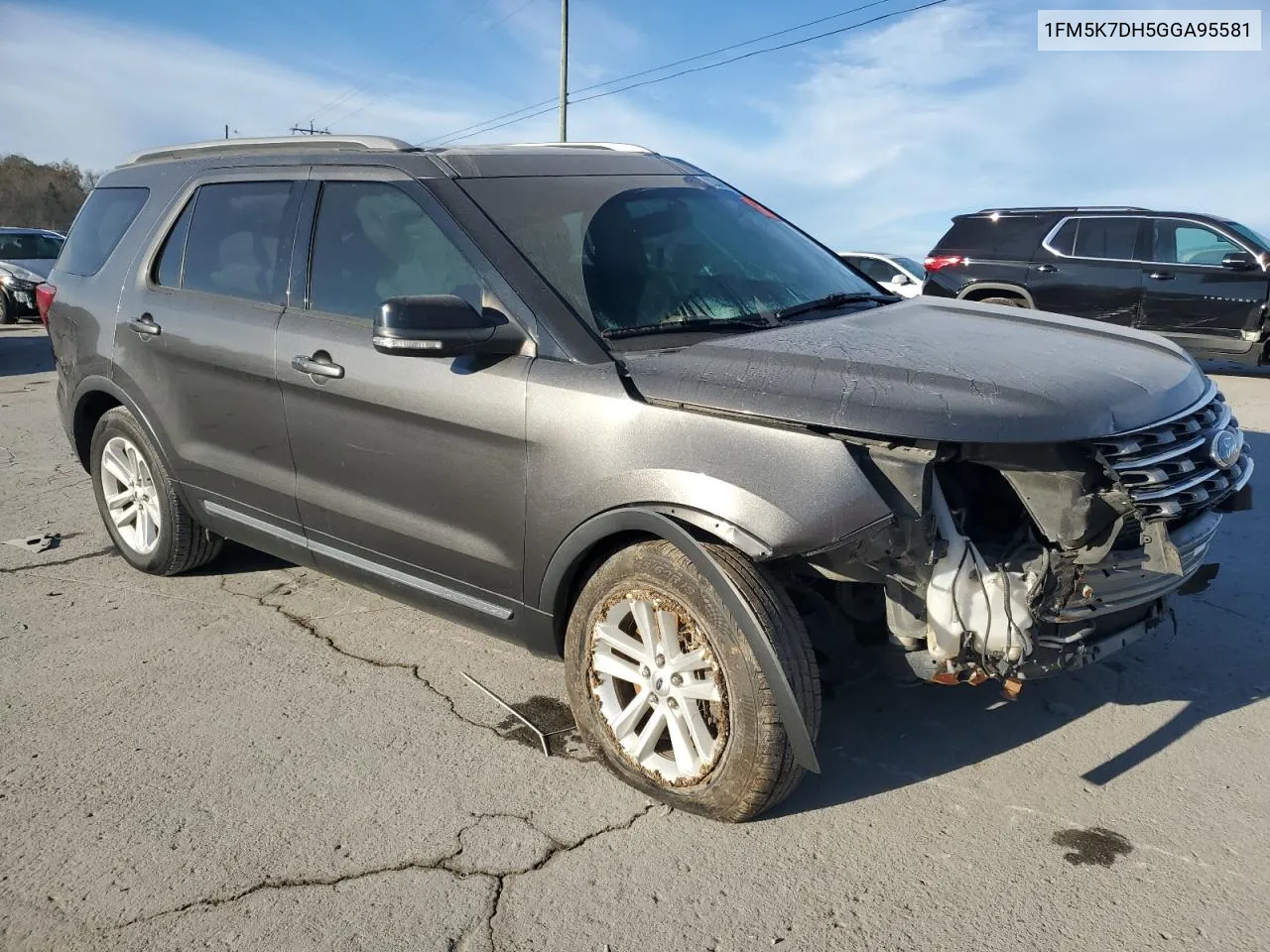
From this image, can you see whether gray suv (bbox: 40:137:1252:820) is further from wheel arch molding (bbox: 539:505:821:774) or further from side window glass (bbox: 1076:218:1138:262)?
side window glass (bbox: 1076:218:1138:262)

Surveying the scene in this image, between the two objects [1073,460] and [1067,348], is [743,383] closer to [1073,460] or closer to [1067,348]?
[1073,460]

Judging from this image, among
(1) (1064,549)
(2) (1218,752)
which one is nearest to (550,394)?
(1) (1064,549)

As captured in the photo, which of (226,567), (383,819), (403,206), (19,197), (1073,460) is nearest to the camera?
(1073,460)

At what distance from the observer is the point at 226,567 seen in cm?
506


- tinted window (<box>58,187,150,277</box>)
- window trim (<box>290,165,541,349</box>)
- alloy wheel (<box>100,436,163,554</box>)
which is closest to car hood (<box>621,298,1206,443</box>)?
window trim (<box>290,165,541,349</box>)

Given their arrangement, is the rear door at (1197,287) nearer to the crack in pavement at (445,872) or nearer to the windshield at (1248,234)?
the windshield at (1248,234)

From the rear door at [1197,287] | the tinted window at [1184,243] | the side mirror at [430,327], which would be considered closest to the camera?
the side mirror at [430,327]

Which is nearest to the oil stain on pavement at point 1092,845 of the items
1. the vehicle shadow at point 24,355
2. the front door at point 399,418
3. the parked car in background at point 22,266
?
the front door at point 399,418

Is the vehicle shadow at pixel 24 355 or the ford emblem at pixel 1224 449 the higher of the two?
the ford emblem at pixel 1224 449

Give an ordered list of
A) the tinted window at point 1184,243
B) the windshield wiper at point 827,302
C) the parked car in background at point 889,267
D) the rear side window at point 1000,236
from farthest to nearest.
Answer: the parked car in background at point 889,267 < the rear side window at point 1000,236 < the tinted window at point 1184,243 < the windshield wiper at point 827,302

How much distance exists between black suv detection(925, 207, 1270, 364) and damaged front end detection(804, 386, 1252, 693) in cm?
859

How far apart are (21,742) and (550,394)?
2.11 metres

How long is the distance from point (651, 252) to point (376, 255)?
972 millimetres

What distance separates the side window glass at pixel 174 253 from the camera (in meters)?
4.44
